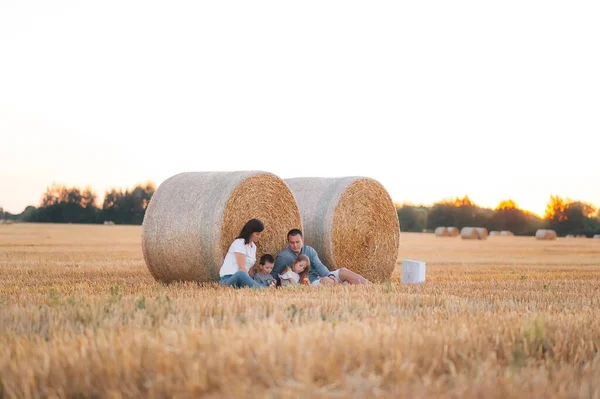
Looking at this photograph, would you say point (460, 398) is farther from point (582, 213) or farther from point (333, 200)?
point (582, 213)

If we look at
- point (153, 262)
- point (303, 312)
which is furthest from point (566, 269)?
point (303, 312)

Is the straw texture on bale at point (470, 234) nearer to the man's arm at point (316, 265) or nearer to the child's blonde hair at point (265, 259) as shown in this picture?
the man's arm at point (316, 265)

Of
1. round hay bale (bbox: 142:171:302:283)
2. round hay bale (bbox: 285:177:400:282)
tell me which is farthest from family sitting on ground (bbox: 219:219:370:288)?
round hay bale (bbox: 285:177:400:282)

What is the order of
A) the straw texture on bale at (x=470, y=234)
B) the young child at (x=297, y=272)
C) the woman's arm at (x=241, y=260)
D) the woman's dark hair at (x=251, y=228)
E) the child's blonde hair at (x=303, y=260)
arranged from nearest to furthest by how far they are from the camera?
Result: the woman's arm at (x=241, y=260) < the woman's dark hair at (x=251, y=228) < the young child at (x=297, y=272) < the child's blonde hair at (x=303, y=260) < the straw texture on bale at (x=470, y=234)

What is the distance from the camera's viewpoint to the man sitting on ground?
1127 centimetres

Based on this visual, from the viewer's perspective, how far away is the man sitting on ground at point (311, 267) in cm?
1127

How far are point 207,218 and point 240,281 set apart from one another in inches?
50.0

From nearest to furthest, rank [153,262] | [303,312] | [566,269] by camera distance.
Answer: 1. [303,312]
2. [153,262]
3. [566,269]

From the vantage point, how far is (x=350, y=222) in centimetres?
1292

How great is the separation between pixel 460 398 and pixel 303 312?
8.54 ft

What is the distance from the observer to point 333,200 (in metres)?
12.7

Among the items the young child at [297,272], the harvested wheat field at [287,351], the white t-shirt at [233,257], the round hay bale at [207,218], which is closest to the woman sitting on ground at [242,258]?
the white t-shirt at [233,257]

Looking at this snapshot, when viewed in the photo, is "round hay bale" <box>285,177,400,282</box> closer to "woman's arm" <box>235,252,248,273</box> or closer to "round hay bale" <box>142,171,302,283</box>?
"round hay bale" <box>142,171,302,283</box>

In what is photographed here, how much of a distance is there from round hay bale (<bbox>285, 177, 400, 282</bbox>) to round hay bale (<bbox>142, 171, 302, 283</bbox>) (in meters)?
0.69
